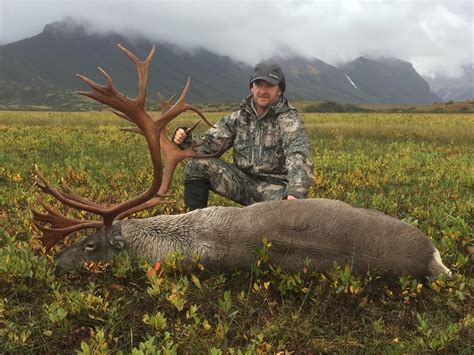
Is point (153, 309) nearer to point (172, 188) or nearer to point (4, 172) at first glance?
point (172, 188)

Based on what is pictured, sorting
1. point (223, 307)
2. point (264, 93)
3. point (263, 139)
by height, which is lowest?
point (223, 307)

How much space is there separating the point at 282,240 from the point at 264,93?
2.67 meters

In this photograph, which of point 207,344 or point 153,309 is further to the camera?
point 153,309

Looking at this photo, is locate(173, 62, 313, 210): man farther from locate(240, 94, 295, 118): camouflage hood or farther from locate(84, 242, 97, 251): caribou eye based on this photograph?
locate(84, 242, 97, 251): caribou eye

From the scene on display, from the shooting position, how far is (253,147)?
22.9 feet

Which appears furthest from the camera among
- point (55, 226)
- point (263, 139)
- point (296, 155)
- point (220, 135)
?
point (220, 135)

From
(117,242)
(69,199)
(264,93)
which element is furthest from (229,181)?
(69,199)

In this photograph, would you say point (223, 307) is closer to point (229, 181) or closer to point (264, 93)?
point (229, 181)

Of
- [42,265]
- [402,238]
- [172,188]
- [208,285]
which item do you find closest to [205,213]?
[208,285]

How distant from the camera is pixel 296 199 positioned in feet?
17.2

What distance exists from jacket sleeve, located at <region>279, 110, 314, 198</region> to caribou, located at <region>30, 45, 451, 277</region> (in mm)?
697

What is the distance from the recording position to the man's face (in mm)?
6449

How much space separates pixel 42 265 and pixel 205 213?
6.09ft

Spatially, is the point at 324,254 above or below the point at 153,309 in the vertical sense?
above
